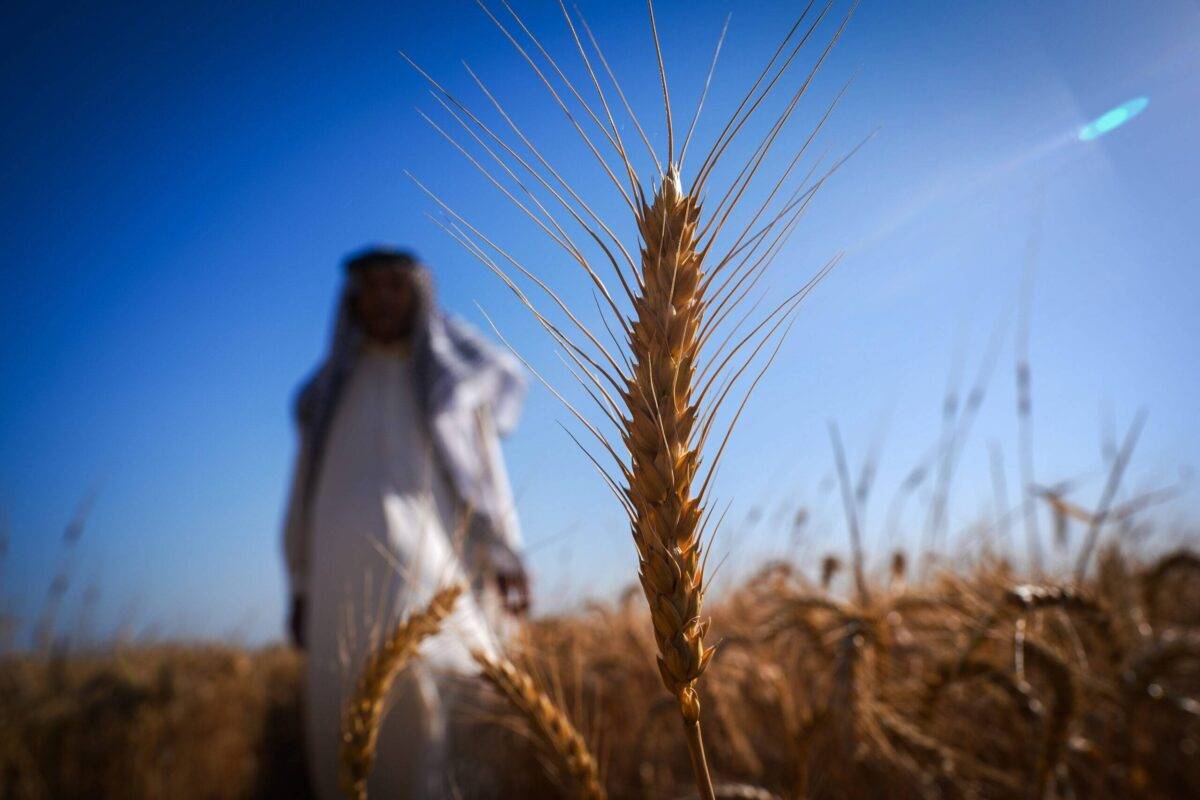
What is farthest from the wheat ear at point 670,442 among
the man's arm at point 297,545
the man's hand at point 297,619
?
the man's hand at point 297,619

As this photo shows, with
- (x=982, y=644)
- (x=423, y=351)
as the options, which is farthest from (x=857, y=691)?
(x=423, y=351)

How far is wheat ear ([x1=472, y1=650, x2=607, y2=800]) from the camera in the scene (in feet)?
2.96

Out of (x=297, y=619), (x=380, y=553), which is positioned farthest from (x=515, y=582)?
(x=297, y=619)

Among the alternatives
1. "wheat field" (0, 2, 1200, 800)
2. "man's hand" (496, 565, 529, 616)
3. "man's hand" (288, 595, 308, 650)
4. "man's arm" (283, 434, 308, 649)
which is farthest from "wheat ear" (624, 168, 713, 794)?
"man's hand" (288, 595, 308, 650)

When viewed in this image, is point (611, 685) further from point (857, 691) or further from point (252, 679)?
point (252, 679)

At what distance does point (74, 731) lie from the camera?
3646 millimetres

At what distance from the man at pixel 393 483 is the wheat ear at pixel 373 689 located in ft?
3.93

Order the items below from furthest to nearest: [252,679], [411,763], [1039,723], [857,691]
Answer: [252,679], [411,763], [1039,723], [857,691]

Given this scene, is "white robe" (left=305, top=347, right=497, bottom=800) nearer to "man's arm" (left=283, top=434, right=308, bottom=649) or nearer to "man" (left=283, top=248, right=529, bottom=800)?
"man" (left=283, top=248, right=529, bottom=800)

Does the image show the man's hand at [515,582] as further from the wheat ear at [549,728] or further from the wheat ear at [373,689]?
the wheat ear at [549,728]

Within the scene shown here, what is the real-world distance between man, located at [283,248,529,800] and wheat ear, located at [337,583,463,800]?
1196 mm

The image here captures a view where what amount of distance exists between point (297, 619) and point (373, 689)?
363cm

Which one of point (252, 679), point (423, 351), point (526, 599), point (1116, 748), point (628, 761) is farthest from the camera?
point (252, 679)

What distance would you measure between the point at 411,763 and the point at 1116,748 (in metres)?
2.49
